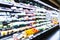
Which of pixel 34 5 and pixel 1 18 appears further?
pixel 34 5

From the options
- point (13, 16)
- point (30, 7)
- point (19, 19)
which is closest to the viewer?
point (13, 16)

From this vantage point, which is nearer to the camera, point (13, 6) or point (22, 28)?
point (13, 6)

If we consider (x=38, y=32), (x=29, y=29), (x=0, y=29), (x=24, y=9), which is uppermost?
(x=24, y=9)

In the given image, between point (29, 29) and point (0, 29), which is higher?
point (0, 29)

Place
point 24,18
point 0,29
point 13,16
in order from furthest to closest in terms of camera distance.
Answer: point 24,18
point 13,16
point 0,29

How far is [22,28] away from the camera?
1.68 metres

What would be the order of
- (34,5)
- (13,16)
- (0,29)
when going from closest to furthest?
(0,29)
(13,16)
(34,5)

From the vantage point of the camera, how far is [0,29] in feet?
4.21

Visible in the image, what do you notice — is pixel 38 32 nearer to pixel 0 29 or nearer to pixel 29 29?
pixel 29 29

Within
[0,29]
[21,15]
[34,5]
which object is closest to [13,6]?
[21,15]

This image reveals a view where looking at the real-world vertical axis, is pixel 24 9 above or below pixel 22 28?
above

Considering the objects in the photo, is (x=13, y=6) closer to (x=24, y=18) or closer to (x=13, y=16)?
(x=13, y=16)

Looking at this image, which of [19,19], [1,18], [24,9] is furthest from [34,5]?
[1,18]

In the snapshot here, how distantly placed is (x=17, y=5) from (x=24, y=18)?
23cm
